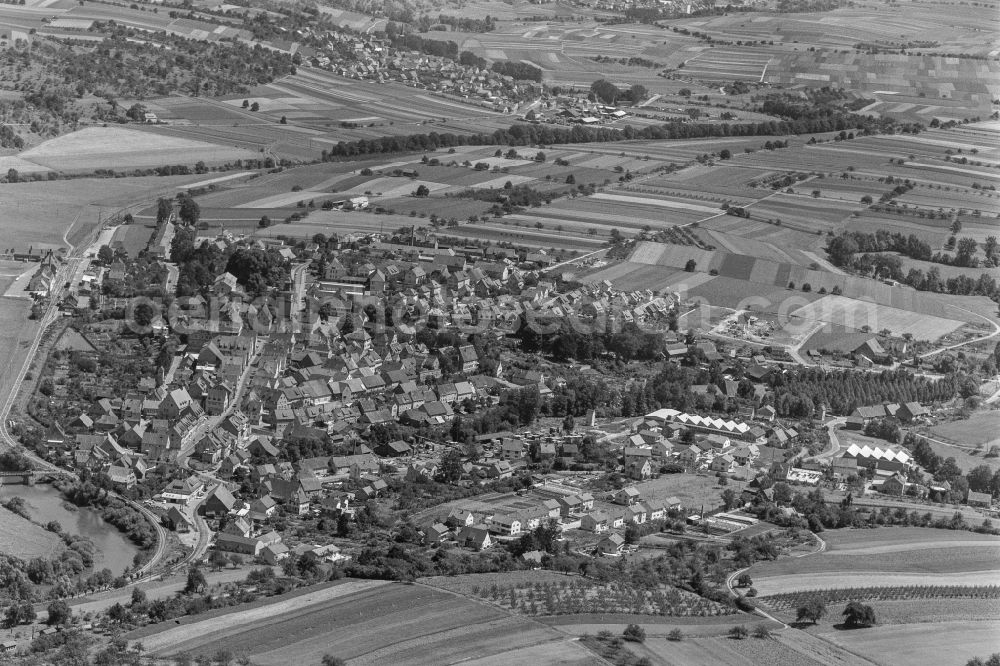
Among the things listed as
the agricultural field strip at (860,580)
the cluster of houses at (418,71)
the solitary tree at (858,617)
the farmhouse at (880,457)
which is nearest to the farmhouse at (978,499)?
the farmhouse at (880,457)

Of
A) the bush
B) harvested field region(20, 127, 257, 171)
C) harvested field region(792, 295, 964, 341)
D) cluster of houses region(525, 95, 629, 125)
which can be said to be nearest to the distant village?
harvested field region(792, 295, 964, 341)

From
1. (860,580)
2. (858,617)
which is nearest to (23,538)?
(858,617)

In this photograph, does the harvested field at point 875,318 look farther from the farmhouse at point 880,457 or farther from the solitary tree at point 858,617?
the solitary tree at point 858,617

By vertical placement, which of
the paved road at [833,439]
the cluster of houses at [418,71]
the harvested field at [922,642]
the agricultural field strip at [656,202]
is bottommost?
the paved road at [833,439]

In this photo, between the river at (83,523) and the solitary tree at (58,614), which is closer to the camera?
the solitary tree at (58,614)

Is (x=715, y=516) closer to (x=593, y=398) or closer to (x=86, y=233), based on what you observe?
(x=593, y=398)

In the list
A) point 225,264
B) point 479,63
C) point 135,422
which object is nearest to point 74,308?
point 225,264

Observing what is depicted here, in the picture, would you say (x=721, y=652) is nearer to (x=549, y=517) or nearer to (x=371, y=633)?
(x=371, y=633)
